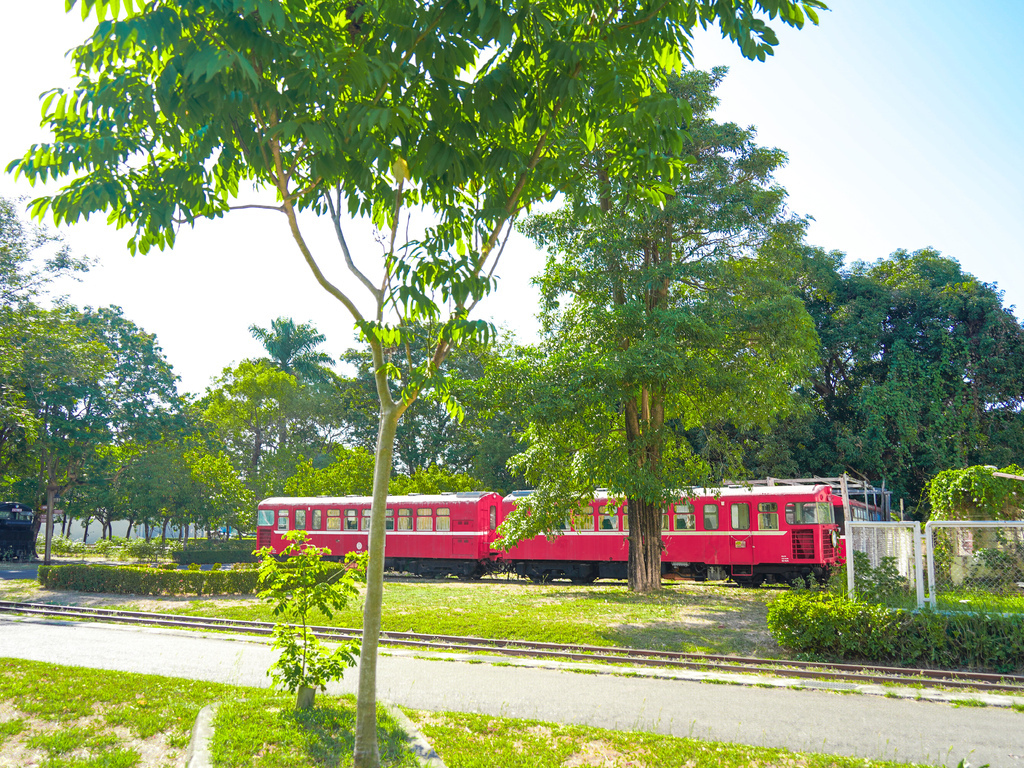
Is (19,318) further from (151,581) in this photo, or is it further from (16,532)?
(16,532)

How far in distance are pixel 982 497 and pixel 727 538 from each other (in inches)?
304

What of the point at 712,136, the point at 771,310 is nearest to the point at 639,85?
the point at 771,310

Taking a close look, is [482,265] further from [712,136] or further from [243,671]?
[712,136]

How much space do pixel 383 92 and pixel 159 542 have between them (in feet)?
148

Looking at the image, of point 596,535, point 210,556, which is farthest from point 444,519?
point 210,556

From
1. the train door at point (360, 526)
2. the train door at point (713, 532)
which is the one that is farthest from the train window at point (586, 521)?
the train door at point (360, 526)

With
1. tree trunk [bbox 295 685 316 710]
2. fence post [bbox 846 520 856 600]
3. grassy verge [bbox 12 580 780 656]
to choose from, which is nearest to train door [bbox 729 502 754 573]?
grassy verge [bbox 12 580 780 656]

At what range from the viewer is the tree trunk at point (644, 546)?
1989 cm

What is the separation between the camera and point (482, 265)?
6.03m

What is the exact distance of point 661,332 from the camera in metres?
17.4

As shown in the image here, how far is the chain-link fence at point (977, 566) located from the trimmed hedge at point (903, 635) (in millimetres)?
336

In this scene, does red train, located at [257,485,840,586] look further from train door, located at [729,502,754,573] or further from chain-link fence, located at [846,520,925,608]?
chain-link fence, located at [846,520,925,608]

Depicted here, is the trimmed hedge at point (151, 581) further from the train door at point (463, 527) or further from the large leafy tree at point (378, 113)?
the large leafy tree at point (378, 113)

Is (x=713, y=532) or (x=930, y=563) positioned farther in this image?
(x=713, y=532)
